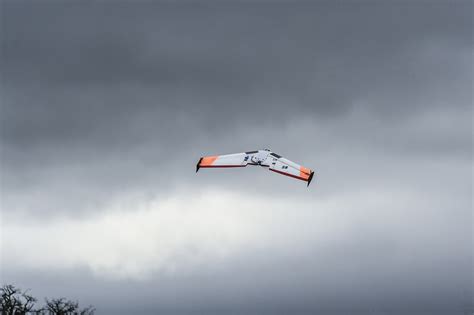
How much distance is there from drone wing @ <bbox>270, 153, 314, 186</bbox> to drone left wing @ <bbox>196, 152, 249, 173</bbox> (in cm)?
416

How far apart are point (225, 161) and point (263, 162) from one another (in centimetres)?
552

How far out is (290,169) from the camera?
82.6 m

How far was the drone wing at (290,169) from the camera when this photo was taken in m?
81.5

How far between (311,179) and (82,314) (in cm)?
5311

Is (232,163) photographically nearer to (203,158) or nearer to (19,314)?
(203,158)

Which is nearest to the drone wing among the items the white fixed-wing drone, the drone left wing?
the white fixed-wing drone

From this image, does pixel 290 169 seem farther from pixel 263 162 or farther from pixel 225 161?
pixel 225 161

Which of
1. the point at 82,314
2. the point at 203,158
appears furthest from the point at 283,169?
the point at 82,314

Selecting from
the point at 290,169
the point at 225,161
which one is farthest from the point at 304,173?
the point at 225,161

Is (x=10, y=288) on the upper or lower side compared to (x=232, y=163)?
lower

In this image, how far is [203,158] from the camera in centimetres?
8725

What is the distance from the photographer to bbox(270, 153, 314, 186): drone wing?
81500 millimetres

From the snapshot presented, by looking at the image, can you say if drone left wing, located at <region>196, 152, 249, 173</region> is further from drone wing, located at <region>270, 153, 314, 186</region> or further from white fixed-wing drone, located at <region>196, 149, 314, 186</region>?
drone wing, located at <region>270, 153, 314, 186</region>

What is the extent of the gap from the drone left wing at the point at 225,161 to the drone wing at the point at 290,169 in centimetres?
416
